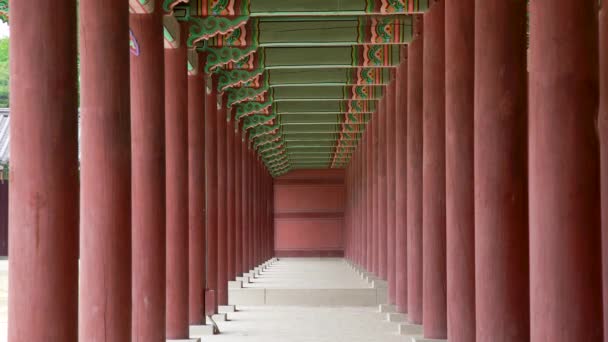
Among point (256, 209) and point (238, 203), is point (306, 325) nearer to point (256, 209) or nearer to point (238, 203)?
point (238, 203)

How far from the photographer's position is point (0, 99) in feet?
152

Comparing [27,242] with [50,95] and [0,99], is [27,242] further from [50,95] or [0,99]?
[0,99]

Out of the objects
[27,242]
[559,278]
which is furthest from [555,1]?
[27,242]

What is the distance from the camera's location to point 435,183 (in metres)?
12.3

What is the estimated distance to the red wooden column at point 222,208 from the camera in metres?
19.0

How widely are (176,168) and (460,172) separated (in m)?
4.50

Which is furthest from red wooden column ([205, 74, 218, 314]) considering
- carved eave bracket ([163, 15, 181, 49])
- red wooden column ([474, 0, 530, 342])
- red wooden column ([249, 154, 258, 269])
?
red wooden column ([249, 154, 258, 269])

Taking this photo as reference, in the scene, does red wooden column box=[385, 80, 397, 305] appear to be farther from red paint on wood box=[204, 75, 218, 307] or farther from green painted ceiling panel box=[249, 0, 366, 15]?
green painted ceiling panel box=[249, 0, 366, 15]

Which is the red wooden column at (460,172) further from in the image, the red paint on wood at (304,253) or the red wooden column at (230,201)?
the red paint on wood at (304,253)

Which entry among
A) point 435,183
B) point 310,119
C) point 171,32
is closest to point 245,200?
point 310,119

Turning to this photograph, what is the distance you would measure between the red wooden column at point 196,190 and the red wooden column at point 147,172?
4.11 meters

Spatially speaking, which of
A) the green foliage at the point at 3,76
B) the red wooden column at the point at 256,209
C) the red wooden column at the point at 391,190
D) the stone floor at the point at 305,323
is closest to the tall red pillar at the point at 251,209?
the red wooden column at the point at 256,209

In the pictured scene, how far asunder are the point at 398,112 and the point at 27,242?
11177mm

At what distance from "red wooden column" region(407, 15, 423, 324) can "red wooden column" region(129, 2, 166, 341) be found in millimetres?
4855
